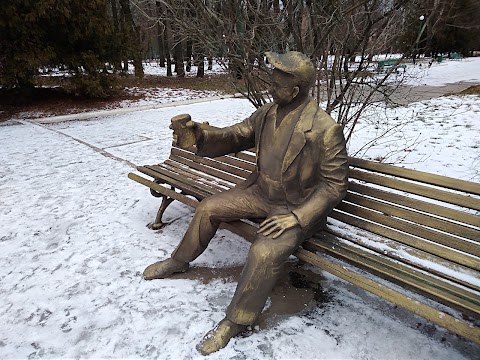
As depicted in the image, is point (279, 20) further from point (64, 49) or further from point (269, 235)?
point (64, 49)

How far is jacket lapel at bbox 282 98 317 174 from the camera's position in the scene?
7.79ft

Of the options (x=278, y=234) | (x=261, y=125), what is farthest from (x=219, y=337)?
(x=261, y=125)

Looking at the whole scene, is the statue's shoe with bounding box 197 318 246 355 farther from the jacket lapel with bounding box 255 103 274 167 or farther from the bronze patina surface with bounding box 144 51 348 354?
the jacket lapel with bounding box 255 103 274 167

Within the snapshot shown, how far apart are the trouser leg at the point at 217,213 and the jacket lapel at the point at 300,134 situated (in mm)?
409

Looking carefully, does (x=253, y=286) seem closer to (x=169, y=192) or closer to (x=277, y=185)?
(x=277, y=185)

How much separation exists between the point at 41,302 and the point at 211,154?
62.5 inches

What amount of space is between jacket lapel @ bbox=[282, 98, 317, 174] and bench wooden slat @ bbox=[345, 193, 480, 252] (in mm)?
633

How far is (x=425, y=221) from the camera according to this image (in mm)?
2330

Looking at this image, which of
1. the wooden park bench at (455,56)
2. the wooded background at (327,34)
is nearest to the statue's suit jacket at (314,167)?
the wooded background at (327,34)

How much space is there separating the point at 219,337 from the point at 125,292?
2.92 feet

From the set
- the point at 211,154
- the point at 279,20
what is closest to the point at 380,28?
the point at 279,20

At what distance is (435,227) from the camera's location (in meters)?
2.29

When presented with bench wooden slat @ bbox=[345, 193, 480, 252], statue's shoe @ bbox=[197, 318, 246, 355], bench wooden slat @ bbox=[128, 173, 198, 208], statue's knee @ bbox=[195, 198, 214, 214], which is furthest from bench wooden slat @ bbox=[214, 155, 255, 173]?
statue's shoe @ bbox=[197, 318, 246, 355]

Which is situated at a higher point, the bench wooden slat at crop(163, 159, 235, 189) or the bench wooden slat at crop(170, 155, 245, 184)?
the bench wooden slat at crop(170, 155, 245, 184)
